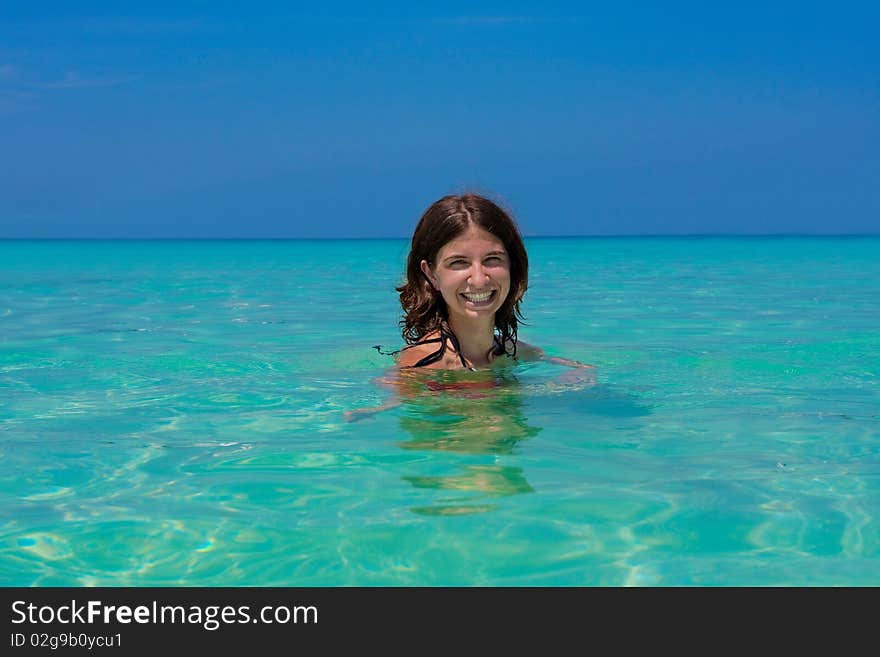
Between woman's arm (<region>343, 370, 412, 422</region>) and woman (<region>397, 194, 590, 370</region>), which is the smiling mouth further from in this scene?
woman's arm (<region>343, 370, 412, 422</region>)

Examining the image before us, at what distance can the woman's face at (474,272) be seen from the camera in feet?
15.4

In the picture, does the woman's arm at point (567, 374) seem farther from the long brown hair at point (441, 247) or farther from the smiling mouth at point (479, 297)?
the smiling mouth at point (479, 297)

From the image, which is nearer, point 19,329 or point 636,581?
point 636,581

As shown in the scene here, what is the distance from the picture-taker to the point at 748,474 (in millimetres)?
3428

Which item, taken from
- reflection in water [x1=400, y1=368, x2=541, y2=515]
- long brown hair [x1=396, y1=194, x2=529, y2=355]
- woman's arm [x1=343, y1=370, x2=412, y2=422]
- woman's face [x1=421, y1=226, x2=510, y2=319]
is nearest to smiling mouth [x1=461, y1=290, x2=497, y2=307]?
woman's face [x1=421, y1=226, x2=510, y2=319]

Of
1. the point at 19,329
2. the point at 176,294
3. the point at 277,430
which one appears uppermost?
the point at 176,294

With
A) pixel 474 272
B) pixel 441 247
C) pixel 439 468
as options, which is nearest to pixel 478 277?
pixel 474 272

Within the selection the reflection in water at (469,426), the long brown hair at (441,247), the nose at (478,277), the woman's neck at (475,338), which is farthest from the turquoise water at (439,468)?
the nose at (478,277)

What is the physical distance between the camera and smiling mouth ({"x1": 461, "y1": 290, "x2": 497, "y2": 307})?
15.5 ft

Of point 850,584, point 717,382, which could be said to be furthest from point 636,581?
point 717,382

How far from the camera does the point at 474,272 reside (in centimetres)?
468

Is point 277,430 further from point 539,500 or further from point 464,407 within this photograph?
point 539,500
